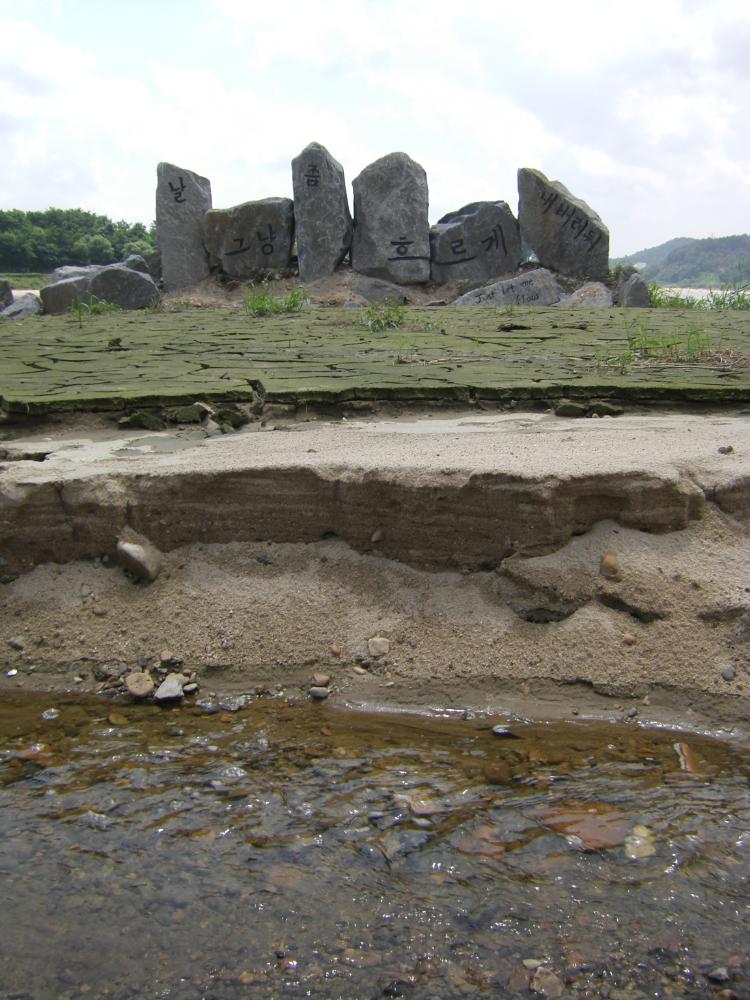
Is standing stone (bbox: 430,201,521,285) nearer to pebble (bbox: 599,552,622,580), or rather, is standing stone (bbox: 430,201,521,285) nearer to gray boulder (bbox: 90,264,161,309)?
gray boulder (bbox: 90,264,161,309)

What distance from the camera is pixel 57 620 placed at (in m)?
2.85

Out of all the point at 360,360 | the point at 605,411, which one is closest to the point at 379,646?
the point at 605,411

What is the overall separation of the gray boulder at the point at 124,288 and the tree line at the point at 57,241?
35.0ft

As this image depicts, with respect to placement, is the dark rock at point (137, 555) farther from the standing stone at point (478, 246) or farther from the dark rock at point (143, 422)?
the standing stone at point (478, 246)

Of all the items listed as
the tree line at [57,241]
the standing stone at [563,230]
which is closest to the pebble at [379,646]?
the standing stone at [563,230]

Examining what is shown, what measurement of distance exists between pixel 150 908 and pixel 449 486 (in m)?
1.53

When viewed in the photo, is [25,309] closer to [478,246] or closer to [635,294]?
[478,246]

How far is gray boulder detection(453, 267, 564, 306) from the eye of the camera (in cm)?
1045

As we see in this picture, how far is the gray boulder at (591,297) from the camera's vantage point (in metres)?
10.2

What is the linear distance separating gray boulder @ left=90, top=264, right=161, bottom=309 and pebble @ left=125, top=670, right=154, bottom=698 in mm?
8965

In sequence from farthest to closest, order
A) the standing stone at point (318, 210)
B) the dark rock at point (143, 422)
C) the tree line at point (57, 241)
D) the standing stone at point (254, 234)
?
the tree line at point (57, 241)
the standing stone at point (254, 234)
the standing stone at point (318, 210)
the dark rock at point (143, 422)

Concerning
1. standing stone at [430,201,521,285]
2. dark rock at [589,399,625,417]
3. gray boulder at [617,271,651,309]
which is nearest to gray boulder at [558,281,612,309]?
gray boulder at [617,271,651,309]

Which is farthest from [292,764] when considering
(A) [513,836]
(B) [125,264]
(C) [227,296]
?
(B) [125,264]

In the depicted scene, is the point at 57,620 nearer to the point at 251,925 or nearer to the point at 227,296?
the point at 251,925
